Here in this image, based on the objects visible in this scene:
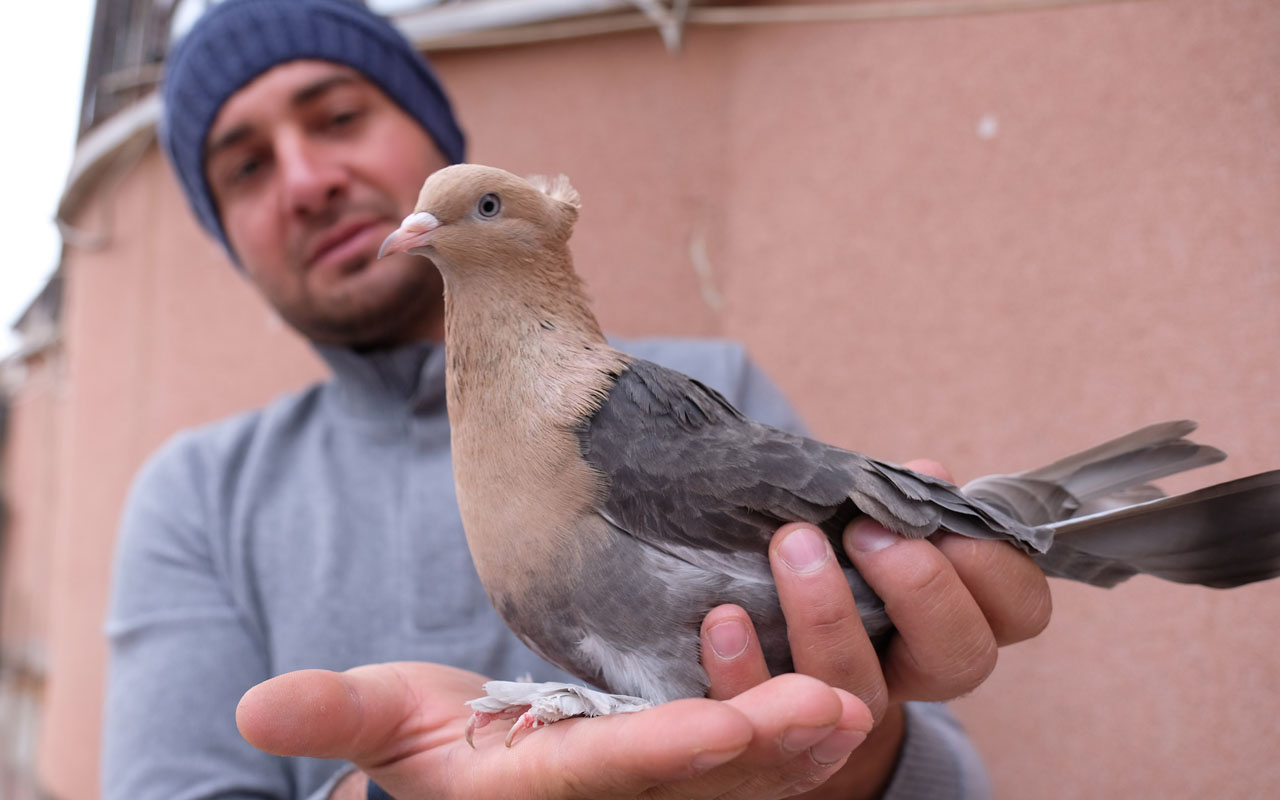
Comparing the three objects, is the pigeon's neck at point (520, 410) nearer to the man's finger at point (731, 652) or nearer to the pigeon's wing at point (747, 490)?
the pigeon's wing at point (747, 490)

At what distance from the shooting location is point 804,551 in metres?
0.96

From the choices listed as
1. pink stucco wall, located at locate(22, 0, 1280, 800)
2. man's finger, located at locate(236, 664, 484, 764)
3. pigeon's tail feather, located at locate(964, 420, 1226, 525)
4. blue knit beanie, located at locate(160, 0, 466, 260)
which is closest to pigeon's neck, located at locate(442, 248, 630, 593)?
man's finger, located at locate(236, 664, 484, 764)

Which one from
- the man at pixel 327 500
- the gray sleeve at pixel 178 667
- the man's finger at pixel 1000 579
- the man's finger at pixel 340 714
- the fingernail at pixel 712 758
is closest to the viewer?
the fingernail at pixel 712 758

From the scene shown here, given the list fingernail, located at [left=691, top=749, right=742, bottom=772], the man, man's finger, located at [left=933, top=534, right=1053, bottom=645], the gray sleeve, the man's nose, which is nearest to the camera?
fingernail, located at [left=691, top=749, right=742, bottom=772]

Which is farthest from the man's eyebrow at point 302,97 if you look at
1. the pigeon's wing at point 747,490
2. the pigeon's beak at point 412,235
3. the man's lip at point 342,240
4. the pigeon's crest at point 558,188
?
the pigeon's wing at point 747,490

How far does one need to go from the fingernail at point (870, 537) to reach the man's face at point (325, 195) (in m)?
1.42

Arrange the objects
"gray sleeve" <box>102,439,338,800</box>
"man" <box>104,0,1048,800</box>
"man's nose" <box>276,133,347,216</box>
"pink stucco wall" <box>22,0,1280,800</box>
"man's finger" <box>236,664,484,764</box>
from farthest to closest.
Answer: "man's nose" <box>276,133,347,216</box>, "gray sleeve" <box>102,439,338,800</box>, "man" <box>104,0,1048,800</box>, "pink stucco wall" <box>22,0,1280,800</box>, "man's finger" <box>236,664,484,764</box>

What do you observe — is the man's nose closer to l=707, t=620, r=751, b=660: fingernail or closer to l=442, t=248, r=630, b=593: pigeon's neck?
l=442, t=248, r=630, b=593: pigeon's neck

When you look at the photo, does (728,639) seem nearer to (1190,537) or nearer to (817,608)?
(817,608)

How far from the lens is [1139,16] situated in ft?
4.37

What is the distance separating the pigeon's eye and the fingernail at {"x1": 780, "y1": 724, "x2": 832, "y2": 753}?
29.5 inches

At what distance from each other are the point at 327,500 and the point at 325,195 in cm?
77

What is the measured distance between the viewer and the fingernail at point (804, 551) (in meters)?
0.96

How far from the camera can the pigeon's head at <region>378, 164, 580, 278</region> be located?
3.46 ft
